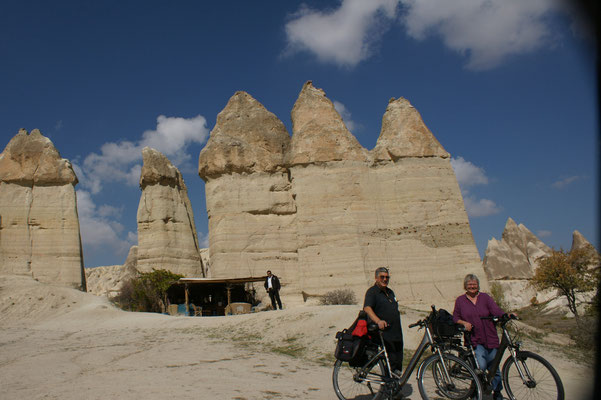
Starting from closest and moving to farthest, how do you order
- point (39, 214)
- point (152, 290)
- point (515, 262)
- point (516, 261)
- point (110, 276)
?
point (152, 290)
point (39, 214)
point (515, 262)
point (516, 261)
point (110, 276)

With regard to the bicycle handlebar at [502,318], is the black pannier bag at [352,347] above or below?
below

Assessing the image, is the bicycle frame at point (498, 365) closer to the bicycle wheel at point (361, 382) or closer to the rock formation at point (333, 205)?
the bicycle wheel at point (361, 382)

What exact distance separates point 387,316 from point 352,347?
0.52 meters

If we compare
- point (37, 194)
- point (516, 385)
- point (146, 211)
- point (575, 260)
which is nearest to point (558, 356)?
point (516, 385)

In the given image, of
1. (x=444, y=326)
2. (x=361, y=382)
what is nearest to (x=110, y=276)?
(x=361, y=382)


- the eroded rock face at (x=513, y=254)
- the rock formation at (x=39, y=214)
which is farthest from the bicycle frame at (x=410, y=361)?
the eroded rock face at (x=513, y=254)

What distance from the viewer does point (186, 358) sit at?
832 cm

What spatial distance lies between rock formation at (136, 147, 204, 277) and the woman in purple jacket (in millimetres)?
22460

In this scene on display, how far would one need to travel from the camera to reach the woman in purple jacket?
4898mm

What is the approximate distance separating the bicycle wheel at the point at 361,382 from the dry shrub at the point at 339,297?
12952 millimetres

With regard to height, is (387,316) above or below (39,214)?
below

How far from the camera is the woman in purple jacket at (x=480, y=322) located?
490cm

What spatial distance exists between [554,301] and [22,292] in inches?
1205

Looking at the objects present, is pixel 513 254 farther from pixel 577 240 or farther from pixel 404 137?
pixel 404 137
